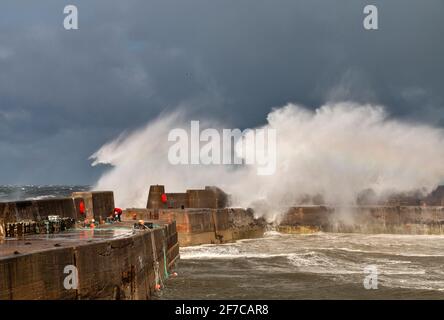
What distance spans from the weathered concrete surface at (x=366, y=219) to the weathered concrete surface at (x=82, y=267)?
1709 centimetres

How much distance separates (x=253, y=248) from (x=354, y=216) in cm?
949

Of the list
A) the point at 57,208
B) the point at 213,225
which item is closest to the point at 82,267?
the point at 57,208

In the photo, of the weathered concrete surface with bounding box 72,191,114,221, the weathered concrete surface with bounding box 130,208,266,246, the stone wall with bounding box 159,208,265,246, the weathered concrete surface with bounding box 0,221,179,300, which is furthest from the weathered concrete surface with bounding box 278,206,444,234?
the weathered concrete surface with bounding box 0,221,179,300

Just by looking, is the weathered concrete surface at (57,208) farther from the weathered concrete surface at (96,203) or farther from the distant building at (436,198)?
the distant building at (436,198)

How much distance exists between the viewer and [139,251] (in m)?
Answer: 12.2

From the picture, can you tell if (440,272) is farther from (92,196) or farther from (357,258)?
(92,196)

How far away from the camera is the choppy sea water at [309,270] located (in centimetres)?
1325

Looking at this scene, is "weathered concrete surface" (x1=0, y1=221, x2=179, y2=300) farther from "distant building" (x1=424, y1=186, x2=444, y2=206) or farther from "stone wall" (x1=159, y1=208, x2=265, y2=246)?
"distant building" (x1=424, y1=186, x2=444, y2=206)

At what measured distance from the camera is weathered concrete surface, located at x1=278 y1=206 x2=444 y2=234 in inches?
1144

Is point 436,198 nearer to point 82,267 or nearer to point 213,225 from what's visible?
point 213,225

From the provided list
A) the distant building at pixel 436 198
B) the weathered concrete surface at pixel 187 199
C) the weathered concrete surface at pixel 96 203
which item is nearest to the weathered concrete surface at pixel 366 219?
the distant building at pixel 436 198

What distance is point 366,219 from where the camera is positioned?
29938 millimetres
